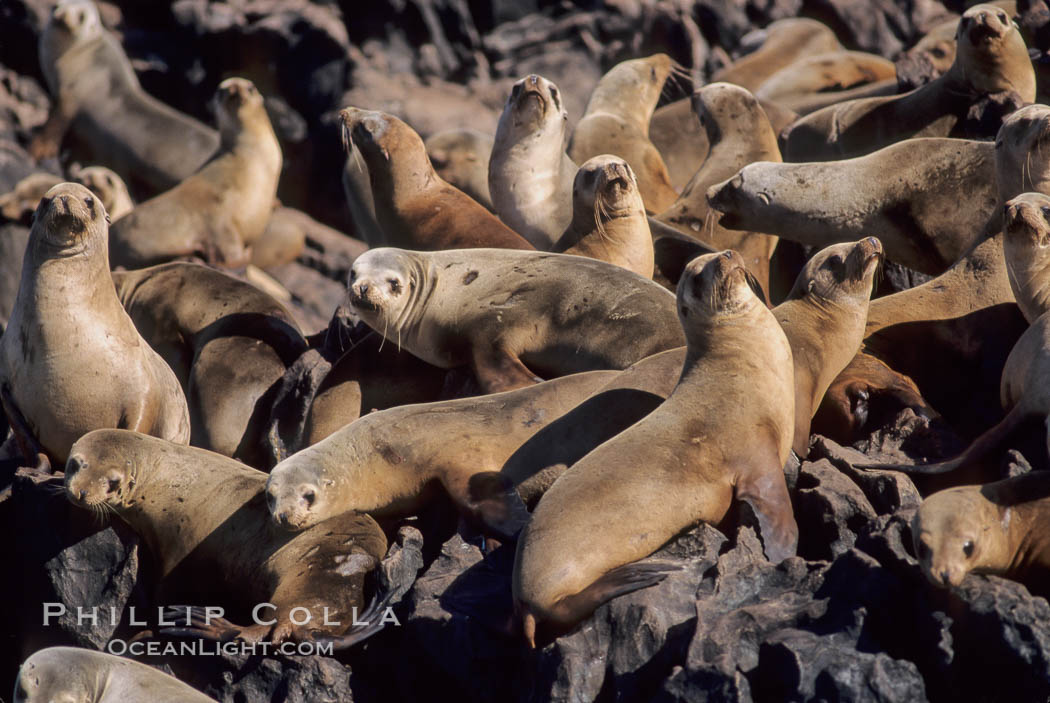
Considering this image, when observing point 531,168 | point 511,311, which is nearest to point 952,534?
point 511,311

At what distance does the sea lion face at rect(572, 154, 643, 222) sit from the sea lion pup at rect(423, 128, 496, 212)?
10.1ft

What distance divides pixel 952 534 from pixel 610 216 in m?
3.92

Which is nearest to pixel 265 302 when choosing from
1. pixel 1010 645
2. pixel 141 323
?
pixel 141 323

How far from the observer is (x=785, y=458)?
5055 mm

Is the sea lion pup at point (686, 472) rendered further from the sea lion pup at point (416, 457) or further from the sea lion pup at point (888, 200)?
the sea lion pup at point (888, 200)

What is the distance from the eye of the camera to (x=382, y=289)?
22.2 ft

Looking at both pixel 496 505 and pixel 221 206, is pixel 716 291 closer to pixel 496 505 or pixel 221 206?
pixel 496 505

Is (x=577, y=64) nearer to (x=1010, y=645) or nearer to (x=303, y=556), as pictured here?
(x=303, y=556)

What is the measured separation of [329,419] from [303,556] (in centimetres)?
138

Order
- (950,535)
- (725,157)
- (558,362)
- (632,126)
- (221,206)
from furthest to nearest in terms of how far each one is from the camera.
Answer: (221,206) < (632,126) < (725,157) < (558,362) < (950,535)

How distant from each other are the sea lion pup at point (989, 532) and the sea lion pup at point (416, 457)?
175cm

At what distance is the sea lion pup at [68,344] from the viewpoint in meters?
6.71

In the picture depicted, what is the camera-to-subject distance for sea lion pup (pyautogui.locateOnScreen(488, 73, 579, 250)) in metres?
8.86

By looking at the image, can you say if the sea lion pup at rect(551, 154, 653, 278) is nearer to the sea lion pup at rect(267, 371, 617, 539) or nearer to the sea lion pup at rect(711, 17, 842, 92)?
the sea lion pup at rect(267, 371, 617, 539)
